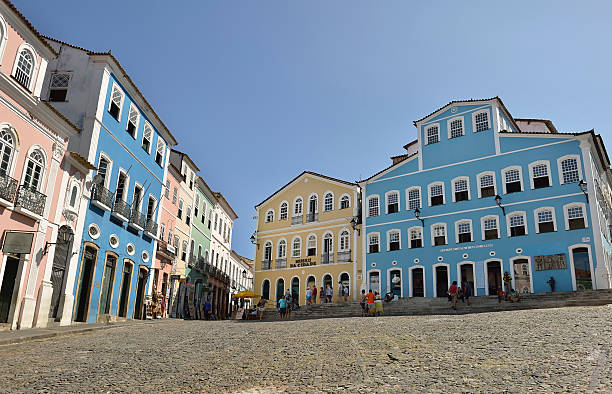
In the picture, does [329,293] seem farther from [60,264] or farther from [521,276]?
[60,264]

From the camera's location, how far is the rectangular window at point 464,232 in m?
32.6

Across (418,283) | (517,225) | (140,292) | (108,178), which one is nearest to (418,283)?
(418,283)

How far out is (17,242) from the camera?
16.1 meters

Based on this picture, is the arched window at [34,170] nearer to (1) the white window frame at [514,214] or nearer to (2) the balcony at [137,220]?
(2) the balcony at [137,220]

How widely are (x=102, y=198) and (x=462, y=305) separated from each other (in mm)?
17420

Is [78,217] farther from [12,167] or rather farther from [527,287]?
[527,287]

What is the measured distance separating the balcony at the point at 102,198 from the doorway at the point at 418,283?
19.9m

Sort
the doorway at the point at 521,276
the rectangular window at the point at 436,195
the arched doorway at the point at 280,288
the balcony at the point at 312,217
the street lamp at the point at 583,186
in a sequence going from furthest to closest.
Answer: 1. the arched doorway at the point at 280,288
2. the balcony at the point at 312,217
3. the rectangular window at the point at 436,195
4. the doorway at the point at 521,276
5. the street lamp at the point at 583,186

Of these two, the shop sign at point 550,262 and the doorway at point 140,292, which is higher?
the shop sign at point 550,262

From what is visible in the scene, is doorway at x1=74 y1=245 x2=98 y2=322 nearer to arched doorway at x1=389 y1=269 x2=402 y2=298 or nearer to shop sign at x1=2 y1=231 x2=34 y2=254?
shop sign at x1=2 y1=231 x2=34 y2=254

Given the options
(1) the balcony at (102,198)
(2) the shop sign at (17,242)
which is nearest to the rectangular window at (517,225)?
(1) the balcony at (102,198)

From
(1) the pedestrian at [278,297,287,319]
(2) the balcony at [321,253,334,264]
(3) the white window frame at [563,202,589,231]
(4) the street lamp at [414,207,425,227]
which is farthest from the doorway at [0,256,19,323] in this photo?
(3) the white window frame at [563,202,589,231]

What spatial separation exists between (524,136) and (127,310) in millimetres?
24956

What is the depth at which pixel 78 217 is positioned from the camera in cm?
2070
